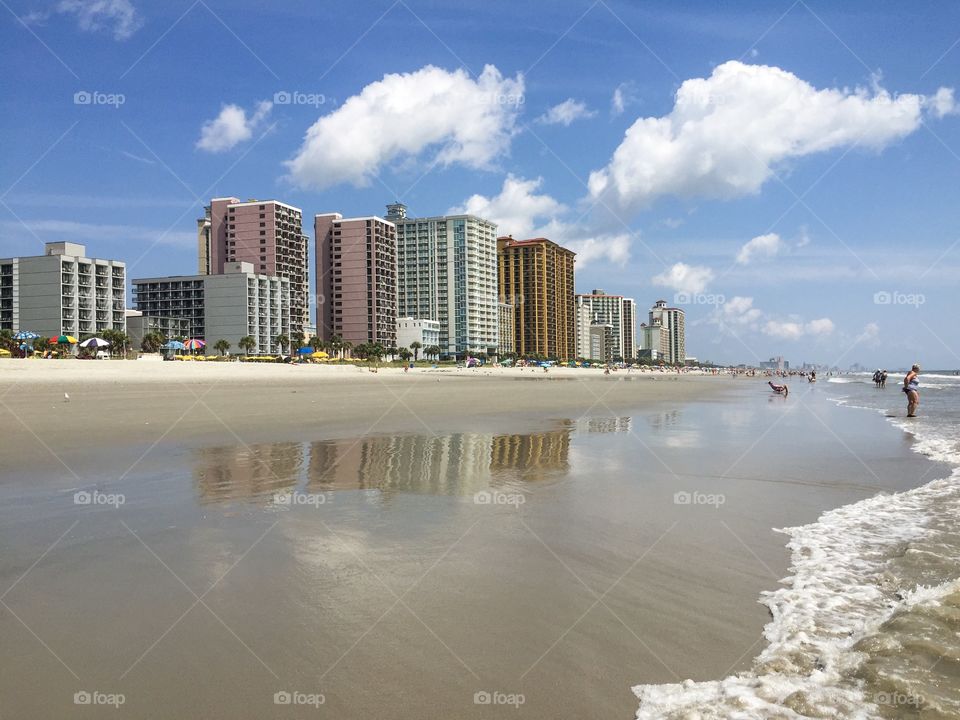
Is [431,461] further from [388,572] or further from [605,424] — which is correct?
[605,424]

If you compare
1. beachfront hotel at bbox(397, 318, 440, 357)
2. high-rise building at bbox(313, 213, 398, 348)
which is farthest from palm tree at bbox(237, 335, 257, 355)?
beachfront hotel at bbox(397, 318, 440, 357)

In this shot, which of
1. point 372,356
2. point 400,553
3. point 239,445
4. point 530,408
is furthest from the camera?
point 372,356

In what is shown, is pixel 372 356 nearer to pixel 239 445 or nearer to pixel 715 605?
pixel 239 445

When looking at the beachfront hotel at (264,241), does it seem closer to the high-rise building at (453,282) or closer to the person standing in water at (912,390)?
the high-rise building at (453,282)

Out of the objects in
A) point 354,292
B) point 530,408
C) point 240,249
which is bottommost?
point 530,408

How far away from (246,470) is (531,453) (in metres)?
6.30

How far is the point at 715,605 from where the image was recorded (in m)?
5.33

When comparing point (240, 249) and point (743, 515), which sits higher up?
point (240, 249)

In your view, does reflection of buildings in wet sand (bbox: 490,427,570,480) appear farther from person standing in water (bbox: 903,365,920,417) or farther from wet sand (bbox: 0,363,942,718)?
person standing in water (bbox: 903,365,920,417)

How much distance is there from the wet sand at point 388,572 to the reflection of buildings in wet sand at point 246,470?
0.09 m

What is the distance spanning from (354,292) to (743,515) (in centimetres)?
16113

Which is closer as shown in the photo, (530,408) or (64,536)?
(64,536)

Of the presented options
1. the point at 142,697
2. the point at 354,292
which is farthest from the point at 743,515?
the point at 354,292

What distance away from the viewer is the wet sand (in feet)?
13.1
